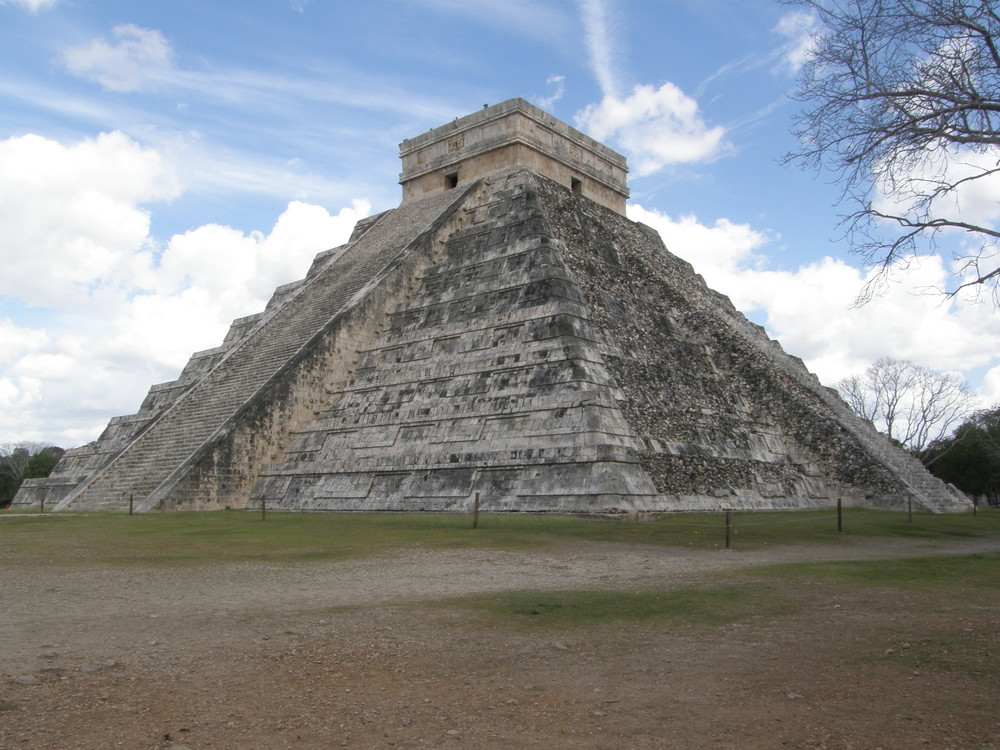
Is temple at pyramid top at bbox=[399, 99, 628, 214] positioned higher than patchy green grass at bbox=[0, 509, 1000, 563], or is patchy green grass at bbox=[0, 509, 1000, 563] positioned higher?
temple at pyramid top at bbox=[399, 99, 628, 214]

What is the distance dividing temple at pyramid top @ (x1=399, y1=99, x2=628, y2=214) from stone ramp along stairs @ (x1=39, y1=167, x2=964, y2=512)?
89 cm

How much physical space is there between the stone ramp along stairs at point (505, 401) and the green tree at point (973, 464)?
17229mm

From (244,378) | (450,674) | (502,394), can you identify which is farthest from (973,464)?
(450,674)

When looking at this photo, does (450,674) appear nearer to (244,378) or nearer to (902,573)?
(902,573)

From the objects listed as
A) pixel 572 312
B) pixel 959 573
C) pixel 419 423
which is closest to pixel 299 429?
pixel 419 423

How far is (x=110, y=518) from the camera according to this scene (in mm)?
13688

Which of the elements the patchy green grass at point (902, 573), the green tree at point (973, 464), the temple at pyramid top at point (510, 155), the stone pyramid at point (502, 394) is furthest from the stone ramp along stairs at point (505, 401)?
the green tree at point (973, 464)

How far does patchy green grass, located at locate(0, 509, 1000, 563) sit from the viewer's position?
32.2 feet

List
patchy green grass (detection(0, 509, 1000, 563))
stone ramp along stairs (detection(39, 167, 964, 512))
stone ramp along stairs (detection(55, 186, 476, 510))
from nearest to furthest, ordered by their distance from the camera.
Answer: patchy green grass (detection(0, 509, 1000, 563)) → stone ramp along stairs (detection(39, 167, 964, 512)) → stone ramp along stairs (detection(55, 186, 476, 510))

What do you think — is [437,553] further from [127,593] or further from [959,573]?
[959,573]

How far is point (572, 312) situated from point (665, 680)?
36.4 ft

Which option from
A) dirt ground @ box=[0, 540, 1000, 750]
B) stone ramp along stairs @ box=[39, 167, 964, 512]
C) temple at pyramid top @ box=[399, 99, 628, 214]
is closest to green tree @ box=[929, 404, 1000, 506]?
stone ramp along stairs @ box=[39, 167, 964, 512]

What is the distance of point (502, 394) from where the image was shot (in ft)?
48.2

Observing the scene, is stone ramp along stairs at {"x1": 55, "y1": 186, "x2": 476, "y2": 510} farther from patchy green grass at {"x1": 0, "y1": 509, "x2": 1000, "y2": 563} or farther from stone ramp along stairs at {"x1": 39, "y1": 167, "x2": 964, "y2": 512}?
patchy green grass at {"x1": 0, "y1": 509, "x2": 1000, "y2": 563}
